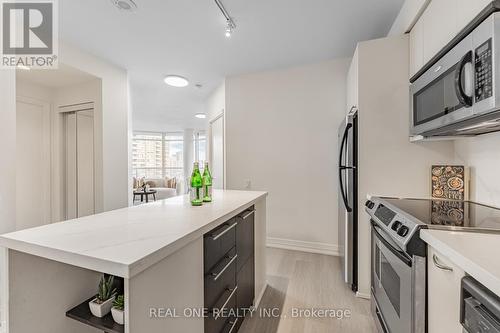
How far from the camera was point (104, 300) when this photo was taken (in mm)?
938

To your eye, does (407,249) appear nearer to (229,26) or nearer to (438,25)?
(438,25)

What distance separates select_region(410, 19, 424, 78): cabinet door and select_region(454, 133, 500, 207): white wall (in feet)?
2.15

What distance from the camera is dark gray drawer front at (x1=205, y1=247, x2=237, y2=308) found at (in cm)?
116

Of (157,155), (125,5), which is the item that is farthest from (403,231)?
(157,155)

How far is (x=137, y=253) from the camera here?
76 centimetres

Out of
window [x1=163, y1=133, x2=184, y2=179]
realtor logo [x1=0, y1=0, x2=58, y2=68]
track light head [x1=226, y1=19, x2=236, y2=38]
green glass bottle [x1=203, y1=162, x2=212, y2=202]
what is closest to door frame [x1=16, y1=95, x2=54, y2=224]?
realtor logo [x1=0, y1=0, x2=58, y2=68]

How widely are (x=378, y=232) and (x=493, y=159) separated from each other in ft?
2.77

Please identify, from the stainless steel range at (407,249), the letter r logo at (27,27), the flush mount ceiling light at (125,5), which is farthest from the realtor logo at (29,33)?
the stainless steel range at (407,249)

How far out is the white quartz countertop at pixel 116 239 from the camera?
0.73m

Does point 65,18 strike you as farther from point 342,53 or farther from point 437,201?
point 437,201

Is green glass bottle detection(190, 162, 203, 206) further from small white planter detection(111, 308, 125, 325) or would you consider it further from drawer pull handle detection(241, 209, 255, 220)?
small white planter detection(111, 308, 125, 325)

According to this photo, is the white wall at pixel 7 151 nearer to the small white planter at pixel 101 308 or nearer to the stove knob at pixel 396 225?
the small white planter at pixel 101 308

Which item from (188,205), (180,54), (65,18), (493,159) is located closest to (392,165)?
(493,159)

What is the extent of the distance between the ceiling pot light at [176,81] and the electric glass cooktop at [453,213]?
3329 mm
